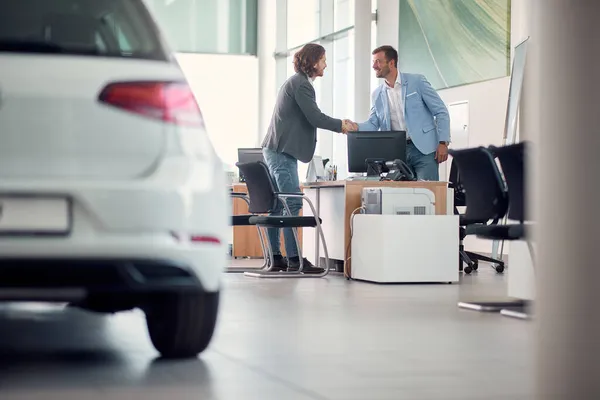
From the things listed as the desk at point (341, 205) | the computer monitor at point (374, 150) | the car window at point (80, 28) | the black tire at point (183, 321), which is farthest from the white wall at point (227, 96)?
the car window at point (80, 28)

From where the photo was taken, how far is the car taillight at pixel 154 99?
2.86m

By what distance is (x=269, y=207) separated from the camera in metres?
8.15

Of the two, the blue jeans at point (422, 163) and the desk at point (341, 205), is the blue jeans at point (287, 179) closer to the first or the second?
the desk at point (341, 205)

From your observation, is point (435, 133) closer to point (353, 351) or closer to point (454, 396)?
point (353, 351)

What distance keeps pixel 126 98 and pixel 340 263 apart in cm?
599

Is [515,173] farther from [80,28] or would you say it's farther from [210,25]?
[210,25]

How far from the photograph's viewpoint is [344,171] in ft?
37.8

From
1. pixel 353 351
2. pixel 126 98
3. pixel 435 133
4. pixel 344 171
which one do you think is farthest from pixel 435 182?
pixel 126 98

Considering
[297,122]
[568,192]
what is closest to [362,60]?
[297,122]

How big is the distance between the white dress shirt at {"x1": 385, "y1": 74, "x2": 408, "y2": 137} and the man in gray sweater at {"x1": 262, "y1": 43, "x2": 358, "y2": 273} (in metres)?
0.46

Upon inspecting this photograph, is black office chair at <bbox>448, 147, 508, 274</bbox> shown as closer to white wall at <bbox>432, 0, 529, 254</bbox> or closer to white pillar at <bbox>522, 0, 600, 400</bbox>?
white pillar at <bbox>522, 0, 600, 400</bbox>

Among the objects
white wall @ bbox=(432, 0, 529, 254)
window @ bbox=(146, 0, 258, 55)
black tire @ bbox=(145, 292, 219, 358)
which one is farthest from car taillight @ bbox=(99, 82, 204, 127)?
window @ bbox=(146, 0, 258, 55)

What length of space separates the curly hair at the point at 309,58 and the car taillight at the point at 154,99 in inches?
218

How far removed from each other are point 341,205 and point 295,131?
67 cm
